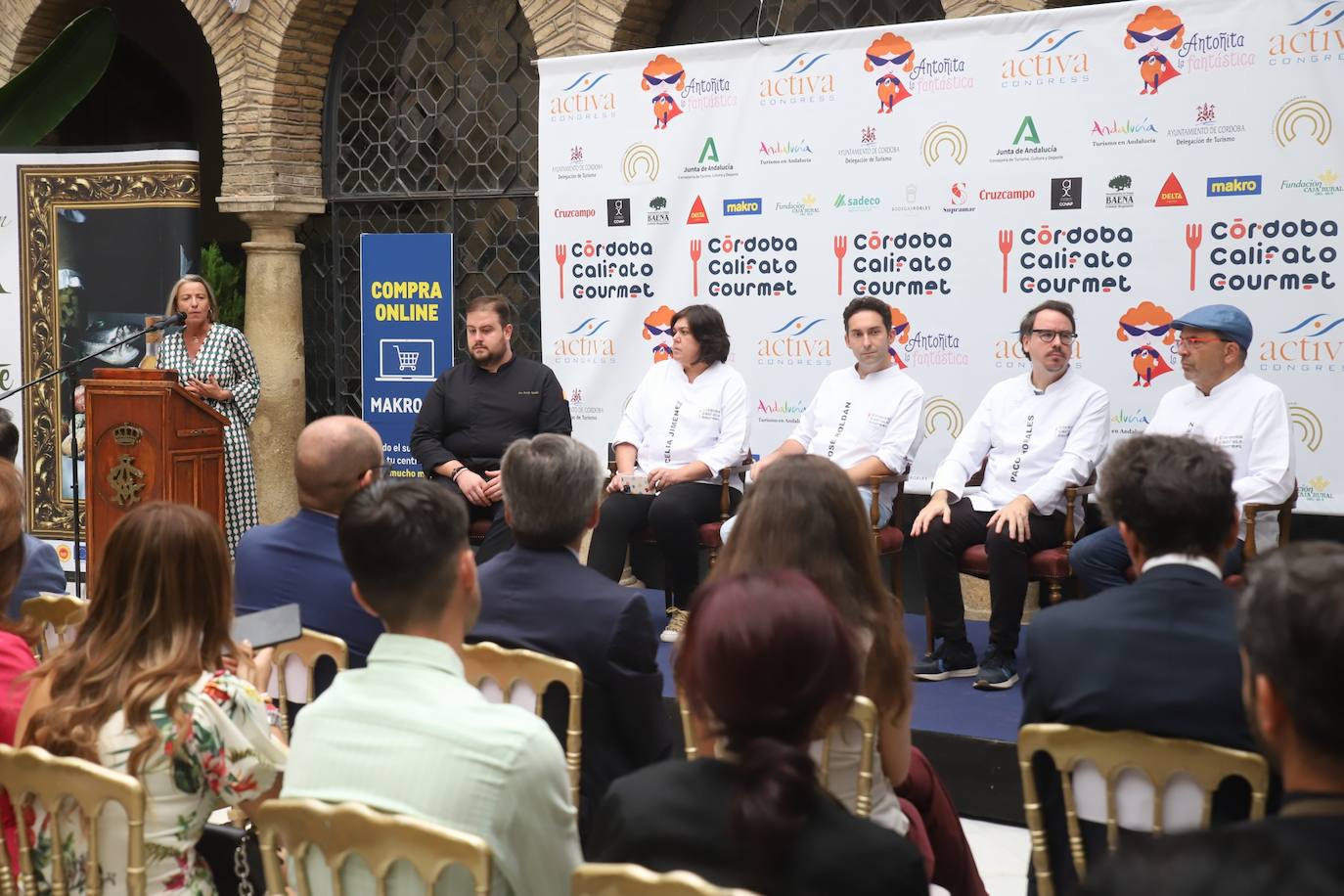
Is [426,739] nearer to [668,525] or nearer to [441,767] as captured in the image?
[441,767]

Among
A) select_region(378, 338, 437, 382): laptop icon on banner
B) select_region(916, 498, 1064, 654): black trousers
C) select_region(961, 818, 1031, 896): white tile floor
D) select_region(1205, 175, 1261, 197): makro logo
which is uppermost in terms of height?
select_region(1205, 175, 1261, 197): makro logo

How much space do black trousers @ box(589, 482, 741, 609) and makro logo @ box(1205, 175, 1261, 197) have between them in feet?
6.81

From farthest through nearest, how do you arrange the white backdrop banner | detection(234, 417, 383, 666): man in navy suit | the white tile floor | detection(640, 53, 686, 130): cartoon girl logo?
detection(640, 53, 686, 130): cartoon girl logo → the white backdrop banner → the white tile floor → detection(234, 417, 383, 666): man in navy suit

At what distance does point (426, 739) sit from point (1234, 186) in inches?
165

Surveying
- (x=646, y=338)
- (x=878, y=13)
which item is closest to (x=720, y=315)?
(x=646, y=338)

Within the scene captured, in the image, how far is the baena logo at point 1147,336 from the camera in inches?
203

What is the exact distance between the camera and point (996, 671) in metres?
4.64

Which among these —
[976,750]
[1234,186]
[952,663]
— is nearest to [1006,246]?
[1234,186]

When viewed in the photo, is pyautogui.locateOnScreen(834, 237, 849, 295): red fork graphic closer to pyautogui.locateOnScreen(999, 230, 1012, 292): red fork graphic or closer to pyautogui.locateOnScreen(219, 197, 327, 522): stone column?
pyautogui.locateOnScreen(999, 230, 1012, 292): red fork graphic

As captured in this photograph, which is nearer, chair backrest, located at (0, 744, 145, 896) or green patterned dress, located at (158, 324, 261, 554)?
chair backrest, located at (0, 744, 145, 896)

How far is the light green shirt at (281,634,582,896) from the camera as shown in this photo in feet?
5.65

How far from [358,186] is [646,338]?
2.32 metres

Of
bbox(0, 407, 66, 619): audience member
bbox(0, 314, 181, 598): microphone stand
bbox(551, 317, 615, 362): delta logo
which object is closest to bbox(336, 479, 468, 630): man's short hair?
bbox(0, 407, 66, 619): audience member

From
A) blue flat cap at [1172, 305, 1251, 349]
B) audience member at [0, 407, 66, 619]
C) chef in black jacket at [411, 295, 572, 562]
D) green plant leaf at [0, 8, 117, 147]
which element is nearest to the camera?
audience member at [0, 407, 66, 619]
